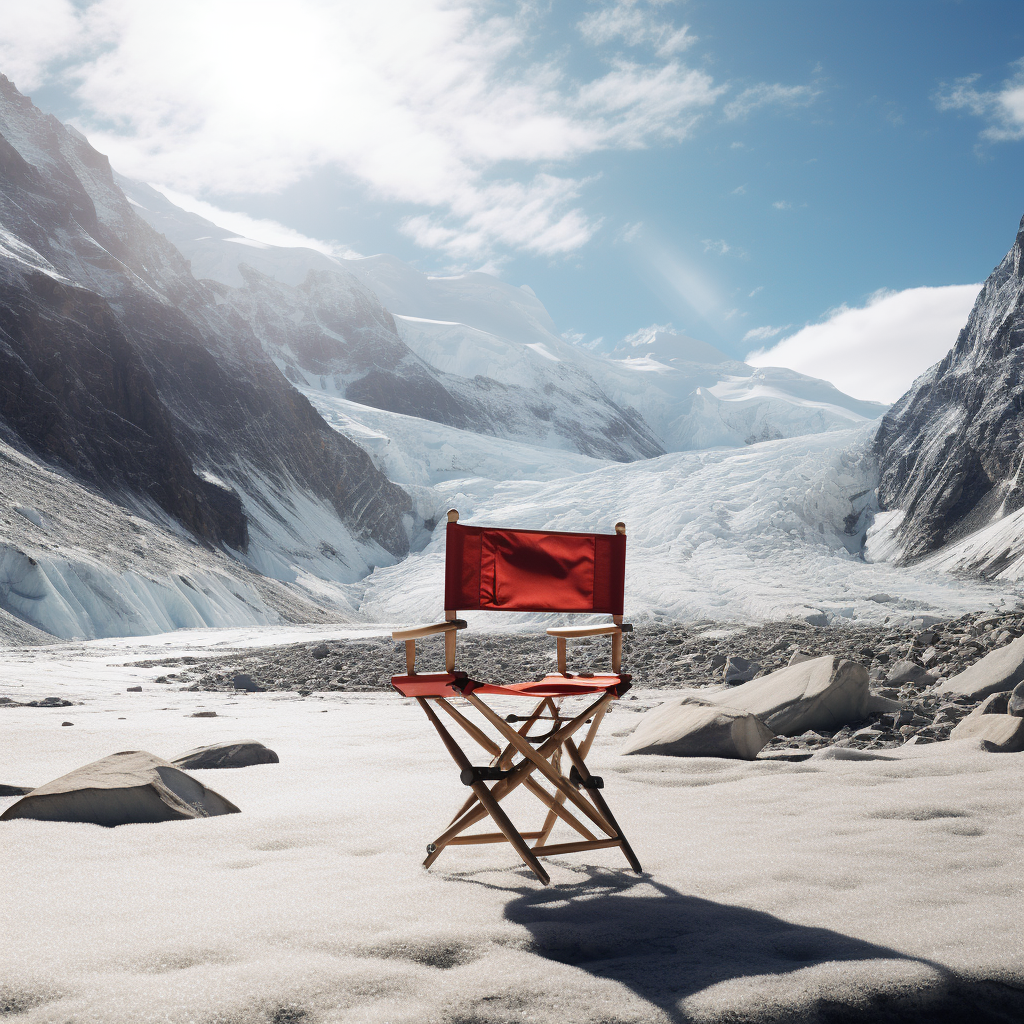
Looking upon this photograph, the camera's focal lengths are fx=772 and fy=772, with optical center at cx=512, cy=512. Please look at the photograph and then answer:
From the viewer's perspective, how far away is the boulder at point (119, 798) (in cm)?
312

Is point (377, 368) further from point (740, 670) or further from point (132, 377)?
point (740, 670)

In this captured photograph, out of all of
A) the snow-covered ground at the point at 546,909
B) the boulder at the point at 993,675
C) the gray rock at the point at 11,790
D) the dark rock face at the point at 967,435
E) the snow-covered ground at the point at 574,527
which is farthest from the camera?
the dark rock face at the point at 967,435

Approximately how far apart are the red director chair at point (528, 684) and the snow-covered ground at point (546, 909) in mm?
171

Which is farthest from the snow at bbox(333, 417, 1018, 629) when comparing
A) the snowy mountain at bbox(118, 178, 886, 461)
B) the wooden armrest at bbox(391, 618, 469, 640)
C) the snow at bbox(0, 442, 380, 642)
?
the snowy mountain at bbox(118, 178, 886, 461)

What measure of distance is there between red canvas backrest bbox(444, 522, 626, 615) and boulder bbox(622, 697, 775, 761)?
1.91 m

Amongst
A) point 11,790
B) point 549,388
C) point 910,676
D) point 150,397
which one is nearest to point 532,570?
point 11,790

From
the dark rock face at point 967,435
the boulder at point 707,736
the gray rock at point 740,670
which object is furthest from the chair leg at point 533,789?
the dark rock face at point 967,435

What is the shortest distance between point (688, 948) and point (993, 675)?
4816mm

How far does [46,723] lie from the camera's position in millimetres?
6086

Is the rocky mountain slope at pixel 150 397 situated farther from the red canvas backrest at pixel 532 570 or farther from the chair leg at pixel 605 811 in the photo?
the chair leg at pixel 605 811

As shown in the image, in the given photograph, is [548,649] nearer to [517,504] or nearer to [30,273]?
[517,504]

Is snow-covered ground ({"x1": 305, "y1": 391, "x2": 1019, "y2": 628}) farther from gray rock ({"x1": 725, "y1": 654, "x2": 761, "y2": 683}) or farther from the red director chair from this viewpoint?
the red director chair

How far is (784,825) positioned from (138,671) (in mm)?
12106

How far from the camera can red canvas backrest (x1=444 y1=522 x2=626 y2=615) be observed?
115 inches
